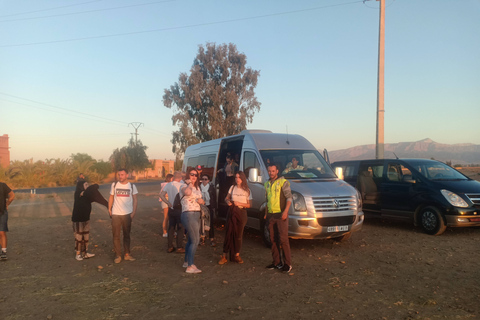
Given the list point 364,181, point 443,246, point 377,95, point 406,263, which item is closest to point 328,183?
point 406,263

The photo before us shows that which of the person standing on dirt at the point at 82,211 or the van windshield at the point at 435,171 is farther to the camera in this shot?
the van windshield at the point at 435,171

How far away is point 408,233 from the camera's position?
33.5 feet

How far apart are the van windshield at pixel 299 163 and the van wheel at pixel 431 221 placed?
267 centimetres

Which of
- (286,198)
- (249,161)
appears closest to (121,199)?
(286,198)

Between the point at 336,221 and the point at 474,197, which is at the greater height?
the point at 474,197

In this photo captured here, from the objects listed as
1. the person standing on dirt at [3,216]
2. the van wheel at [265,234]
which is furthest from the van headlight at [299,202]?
the person standing on dirt at [3,216]

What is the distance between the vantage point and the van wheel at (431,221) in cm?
962

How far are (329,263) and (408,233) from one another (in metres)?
3.98

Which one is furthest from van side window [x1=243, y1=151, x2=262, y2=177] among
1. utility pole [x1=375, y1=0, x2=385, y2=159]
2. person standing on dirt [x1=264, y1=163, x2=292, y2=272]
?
utility pole [x1=375, y1=0, x2=385, y2=159]

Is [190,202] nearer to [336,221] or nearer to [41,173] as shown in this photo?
[336,221]

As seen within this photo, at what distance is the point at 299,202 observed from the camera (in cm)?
799

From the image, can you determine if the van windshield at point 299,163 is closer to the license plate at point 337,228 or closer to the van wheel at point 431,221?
the license plate at point 337,228

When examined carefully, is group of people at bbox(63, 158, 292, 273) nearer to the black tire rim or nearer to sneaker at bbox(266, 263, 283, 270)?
sneaker at bbox(266, 263, 283, 270)

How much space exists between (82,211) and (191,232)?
247 centimetres
